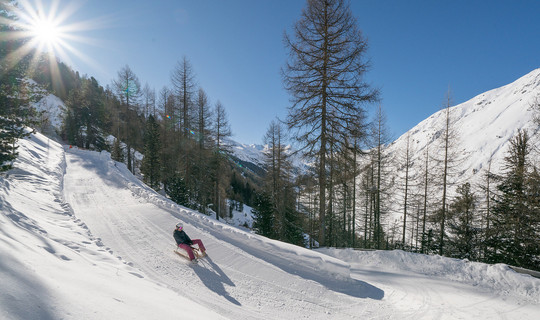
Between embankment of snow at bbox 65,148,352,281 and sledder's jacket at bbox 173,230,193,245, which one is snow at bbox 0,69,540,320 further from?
sledder's jacket at bbox 173,230,193,245

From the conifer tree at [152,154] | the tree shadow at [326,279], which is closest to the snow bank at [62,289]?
the tree shadow at [326,279]

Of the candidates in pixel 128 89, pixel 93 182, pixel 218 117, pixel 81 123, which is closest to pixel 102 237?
pixel 93 182

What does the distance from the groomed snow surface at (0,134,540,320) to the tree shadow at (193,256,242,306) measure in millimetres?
28

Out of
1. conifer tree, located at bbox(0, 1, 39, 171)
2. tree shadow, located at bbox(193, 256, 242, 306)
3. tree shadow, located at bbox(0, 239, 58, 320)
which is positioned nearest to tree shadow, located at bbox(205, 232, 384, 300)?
tree shadow, located at bbox(193, 256, 242, 306)

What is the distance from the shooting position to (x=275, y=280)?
6.05 metres

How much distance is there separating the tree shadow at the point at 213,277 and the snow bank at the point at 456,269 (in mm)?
6064

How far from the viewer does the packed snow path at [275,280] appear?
512 cm

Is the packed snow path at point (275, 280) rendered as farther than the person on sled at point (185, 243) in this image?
No

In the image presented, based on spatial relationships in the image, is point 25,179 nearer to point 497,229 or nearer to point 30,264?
point 30,264

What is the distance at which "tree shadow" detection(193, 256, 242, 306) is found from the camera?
524 cm

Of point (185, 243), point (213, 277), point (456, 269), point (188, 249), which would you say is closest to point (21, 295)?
point (213, 277)

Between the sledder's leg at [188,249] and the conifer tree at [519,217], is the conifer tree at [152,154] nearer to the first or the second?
the sledder's leg at [188,249]

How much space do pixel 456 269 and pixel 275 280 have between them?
6.72 meters

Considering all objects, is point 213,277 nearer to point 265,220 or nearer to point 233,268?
point 233,268
